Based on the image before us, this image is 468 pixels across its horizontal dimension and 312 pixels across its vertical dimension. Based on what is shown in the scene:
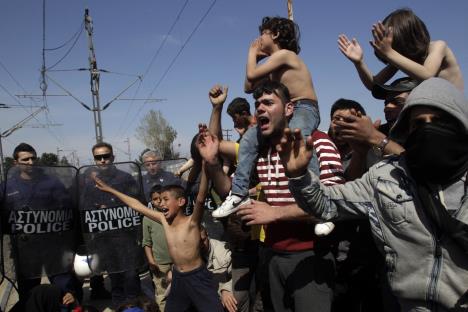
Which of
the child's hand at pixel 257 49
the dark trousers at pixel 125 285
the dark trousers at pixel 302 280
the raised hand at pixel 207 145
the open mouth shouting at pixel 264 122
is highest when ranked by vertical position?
the child's hand at pixel 257 49

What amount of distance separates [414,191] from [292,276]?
3.40 ft

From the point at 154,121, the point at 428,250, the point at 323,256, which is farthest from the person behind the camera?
the point at 154,121

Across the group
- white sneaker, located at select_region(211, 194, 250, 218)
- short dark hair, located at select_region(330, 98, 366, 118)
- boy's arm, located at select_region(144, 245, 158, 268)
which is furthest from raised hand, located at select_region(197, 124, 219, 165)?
boy's arm, located at select_region(144, 245, 158, 268)

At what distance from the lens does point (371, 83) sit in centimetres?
279

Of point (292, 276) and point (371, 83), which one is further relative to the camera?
point (371, 83)

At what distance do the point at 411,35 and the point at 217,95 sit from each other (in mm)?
1461

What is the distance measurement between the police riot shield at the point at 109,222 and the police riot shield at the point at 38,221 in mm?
170

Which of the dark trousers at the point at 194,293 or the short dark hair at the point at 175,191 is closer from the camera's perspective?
the dark trousers at the point at 194,293

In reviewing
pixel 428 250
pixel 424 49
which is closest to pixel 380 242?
pixel 428 250

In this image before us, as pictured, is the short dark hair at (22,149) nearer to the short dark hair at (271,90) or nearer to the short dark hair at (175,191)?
the short dark hair at (175,191)

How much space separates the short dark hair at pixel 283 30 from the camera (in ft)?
10.4

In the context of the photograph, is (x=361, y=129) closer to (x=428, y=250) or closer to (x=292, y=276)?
(x=428, y=250)


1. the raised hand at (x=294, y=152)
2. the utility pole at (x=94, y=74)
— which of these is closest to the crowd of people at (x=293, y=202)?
the raised hand at (x=294, y=152)

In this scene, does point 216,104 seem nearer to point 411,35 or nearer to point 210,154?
point 210,154
